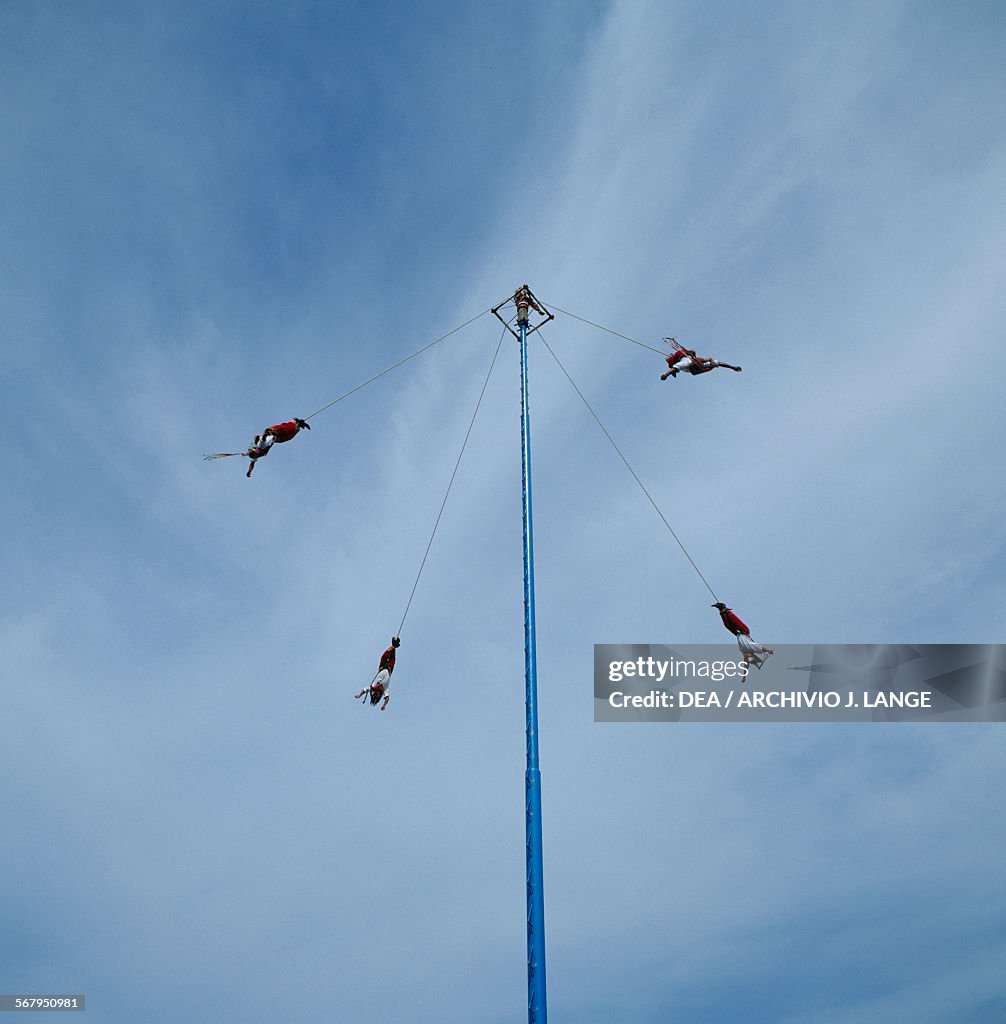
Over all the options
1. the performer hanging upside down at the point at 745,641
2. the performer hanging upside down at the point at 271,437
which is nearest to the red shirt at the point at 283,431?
the performer hanging upside down at the point at 271,437

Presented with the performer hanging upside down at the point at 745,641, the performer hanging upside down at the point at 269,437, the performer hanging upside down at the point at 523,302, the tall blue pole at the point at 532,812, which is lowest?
the tall blue pole at the point at 532,812

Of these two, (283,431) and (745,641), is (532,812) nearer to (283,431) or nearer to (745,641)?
(745,641)

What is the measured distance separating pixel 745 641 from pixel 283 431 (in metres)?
16.1

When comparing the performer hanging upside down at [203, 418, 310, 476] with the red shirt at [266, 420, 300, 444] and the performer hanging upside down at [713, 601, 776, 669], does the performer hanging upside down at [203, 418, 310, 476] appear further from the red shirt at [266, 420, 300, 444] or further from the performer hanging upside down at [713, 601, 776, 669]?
the performer hanging upside down at [713, 601, 776, 669]

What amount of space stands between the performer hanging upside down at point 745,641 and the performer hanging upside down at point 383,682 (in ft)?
33.1

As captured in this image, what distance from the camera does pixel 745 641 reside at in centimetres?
2070

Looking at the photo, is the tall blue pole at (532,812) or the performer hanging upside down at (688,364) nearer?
the tall blue pole at (532,812)

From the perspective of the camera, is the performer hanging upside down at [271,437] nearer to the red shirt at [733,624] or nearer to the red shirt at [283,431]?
the red shirt at [283,431]

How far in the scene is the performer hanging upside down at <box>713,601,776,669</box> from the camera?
67.4ft

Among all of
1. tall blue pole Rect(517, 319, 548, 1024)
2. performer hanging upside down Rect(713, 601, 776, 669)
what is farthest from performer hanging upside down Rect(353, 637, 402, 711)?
performer hanging upside down Rect(713, 601, 776, 669)

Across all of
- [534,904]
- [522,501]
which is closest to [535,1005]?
[534,904]

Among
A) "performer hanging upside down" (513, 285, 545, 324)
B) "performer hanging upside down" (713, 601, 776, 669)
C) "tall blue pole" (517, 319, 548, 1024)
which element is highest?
"performer hanging upside down" (513, 285, 545, 324)

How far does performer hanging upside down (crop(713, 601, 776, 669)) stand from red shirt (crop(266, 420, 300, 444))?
1473 centimetres

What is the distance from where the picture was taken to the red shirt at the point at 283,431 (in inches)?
899
